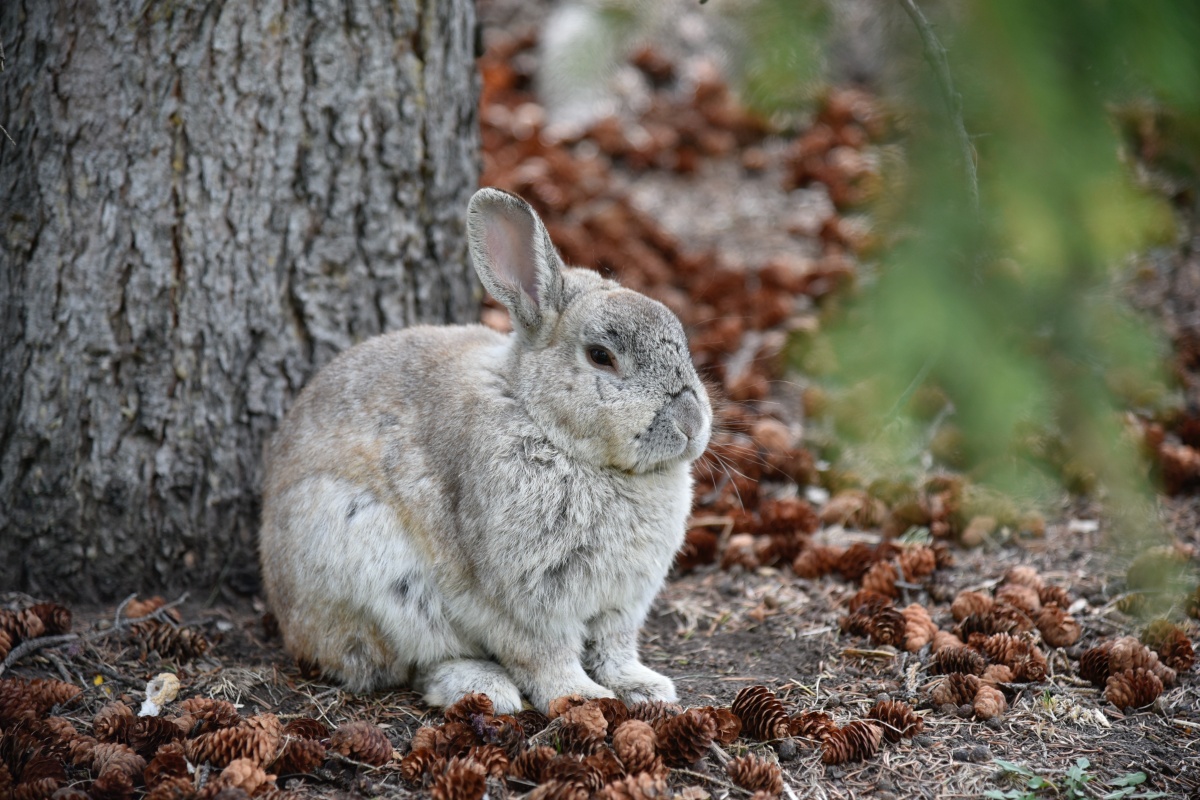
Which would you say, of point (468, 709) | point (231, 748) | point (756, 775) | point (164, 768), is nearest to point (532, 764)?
point (468, 709)

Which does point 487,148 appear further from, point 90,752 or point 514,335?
point 90,752

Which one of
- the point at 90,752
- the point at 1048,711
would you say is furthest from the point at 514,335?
the point at 1048,711

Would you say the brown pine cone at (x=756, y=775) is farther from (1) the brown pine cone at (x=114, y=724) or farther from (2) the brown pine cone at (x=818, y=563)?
(1) the brown pine cone at (x=114, y=724)

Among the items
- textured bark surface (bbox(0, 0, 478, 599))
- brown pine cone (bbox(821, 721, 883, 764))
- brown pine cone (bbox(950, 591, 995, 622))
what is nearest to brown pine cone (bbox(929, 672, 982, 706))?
brown pine cone (bbox(821, 721, 883, 764))

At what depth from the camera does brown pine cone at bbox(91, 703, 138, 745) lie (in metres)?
3.05

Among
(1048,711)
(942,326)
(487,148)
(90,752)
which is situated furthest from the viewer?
(487,148)

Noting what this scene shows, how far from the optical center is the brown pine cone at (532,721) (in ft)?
10.5

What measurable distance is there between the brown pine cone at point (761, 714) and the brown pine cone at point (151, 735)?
5.55ft

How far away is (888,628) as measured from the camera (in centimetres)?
373

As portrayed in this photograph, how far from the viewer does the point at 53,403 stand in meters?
3.95

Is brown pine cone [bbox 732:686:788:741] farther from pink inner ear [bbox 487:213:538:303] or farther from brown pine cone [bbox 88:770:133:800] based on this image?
brown pine cone [bbox 88:770:133:800]

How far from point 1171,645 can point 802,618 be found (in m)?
1.28

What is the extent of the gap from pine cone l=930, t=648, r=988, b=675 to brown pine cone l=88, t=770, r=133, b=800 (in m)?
2.54

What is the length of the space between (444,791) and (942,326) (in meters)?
1.86
